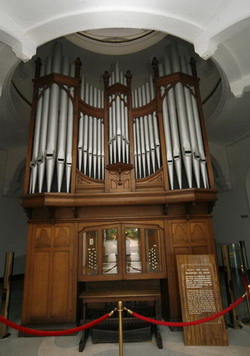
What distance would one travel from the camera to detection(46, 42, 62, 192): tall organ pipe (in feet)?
14.1

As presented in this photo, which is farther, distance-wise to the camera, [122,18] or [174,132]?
[174,132]

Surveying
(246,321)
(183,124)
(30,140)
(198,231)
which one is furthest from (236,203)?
(30,140)

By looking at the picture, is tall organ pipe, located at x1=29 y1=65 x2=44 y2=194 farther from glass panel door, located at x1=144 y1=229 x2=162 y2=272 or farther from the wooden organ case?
glass panel door, located at x1=144 y1=229 x2=162 y2=272

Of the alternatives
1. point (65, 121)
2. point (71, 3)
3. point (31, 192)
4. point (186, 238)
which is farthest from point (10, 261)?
point (71, 3)

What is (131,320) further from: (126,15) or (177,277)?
(126,15)

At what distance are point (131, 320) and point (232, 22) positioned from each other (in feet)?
15.4

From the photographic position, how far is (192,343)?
3.45 meters

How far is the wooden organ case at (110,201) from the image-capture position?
4176mm

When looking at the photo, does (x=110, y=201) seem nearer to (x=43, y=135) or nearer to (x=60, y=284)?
(x=60, y=284)

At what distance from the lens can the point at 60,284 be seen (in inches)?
163

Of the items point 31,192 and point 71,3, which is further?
point 31,192

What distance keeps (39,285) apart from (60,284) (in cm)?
38

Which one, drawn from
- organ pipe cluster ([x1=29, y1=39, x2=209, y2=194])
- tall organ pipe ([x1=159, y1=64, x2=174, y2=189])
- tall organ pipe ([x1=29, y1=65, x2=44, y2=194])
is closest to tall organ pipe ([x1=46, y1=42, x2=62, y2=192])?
organ pipe cluster ([x1=29, y1=39, x2=209, y2=194])

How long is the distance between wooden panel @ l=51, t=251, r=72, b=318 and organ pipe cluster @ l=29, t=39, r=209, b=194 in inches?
50.8
